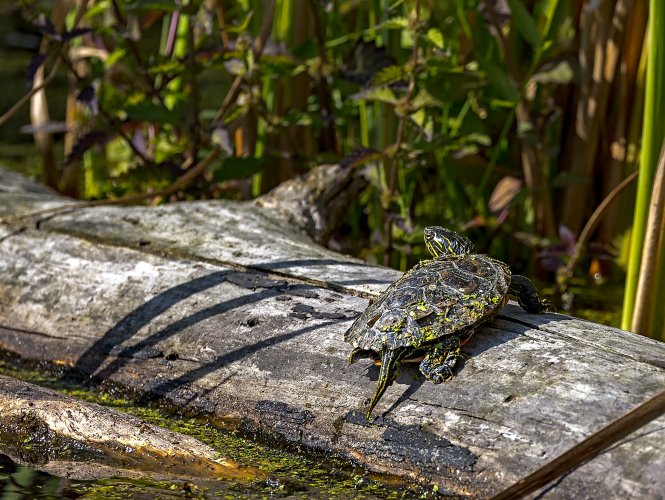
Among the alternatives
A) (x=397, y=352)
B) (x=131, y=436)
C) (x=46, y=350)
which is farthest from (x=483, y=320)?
(x=46, y=350)

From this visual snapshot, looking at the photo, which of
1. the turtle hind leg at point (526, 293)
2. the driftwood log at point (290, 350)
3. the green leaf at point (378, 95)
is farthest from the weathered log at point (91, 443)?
the green leaf at point (378, 95)

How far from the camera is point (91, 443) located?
6.86 feet

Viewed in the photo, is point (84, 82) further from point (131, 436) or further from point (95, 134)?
point (131, 436)

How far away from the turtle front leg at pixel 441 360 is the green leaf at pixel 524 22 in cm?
151

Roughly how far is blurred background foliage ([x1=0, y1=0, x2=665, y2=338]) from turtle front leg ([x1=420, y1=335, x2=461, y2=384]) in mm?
1094

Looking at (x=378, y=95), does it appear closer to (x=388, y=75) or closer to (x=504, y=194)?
(x=388, y=75)

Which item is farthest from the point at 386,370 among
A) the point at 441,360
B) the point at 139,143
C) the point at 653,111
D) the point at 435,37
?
the point at 139,143

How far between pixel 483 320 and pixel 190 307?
0.78 metres

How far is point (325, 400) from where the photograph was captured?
211 centimetres

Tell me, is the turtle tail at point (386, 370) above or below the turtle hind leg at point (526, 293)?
below

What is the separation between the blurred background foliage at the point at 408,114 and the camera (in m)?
3.23

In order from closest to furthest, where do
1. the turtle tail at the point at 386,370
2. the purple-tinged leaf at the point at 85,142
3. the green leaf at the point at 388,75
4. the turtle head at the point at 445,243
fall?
the turtle tail at the point at 386,370
the turtle head at the point at 445,243
the green leaf at the point at 388,75
the purple-tinged leaf at the point at 85,142

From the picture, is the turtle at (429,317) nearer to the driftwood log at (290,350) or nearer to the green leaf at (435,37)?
the driftwood log at (290,350)

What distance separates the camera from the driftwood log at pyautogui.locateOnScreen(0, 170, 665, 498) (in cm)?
187
